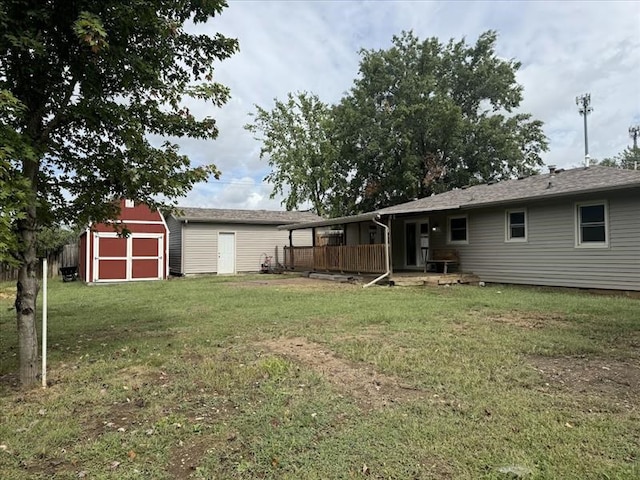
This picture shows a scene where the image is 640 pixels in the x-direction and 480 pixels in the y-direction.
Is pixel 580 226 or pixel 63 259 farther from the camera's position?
pixel 63 259

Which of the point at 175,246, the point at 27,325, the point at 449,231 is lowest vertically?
the point at 27,325

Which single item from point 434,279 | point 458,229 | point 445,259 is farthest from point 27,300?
point 458,229

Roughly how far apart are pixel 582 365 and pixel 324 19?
42.6 ft

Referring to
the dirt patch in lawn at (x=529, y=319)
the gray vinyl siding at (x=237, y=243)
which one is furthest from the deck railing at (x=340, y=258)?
the dirt patch in lawn at (x=529, y=319)

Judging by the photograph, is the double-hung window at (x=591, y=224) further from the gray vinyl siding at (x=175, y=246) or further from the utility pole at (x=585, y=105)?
the utility pole at (x=585, y=105)

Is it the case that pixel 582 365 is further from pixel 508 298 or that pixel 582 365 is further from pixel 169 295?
pixel 169 295

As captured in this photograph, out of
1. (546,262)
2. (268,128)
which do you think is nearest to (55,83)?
(546,262)

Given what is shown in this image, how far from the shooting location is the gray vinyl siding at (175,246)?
67.0 feet

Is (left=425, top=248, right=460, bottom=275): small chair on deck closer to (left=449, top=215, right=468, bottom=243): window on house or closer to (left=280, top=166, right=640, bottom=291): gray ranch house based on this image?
(left=280, top=166, right=640, bottom=291): gray ranch house

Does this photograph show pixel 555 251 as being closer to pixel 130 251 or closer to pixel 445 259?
pixel 445 259

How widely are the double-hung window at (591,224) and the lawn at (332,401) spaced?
480 cm

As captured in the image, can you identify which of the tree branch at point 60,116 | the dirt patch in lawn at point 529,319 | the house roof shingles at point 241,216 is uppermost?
the house roof shingles at point 241,216

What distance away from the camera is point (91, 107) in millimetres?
4242

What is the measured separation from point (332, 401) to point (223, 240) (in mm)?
18106
